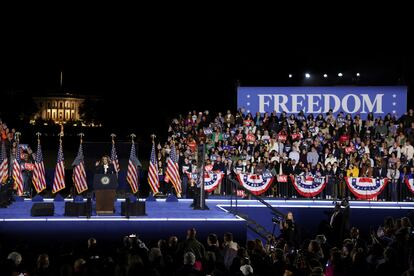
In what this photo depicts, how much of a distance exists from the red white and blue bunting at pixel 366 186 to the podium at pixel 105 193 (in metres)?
10.9

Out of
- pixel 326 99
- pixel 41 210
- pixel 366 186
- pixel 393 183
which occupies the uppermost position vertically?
pixel 326 99

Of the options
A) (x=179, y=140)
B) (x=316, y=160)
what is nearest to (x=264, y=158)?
(x=316, y=160)

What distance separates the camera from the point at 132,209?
848 inches

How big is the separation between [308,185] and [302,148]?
199cm

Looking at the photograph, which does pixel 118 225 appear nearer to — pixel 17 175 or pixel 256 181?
pixel 17 175

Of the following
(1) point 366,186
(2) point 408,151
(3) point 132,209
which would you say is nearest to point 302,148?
(1) point 366,186

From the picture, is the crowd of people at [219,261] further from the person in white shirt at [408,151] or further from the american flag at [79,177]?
the person in white shirt at [408,151]

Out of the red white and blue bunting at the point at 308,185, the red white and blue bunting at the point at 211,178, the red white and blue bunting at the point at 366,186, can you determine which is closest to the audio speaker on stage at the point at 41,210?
the red white and blue bunting at the point at 211,178

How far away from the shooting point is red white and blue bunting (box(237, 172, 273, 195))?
95.0ft

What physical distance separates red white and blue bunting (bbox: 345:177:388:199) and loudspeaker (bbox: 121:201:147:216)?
1035 cm

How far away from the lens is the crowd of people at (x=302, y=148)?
2881 centimetres

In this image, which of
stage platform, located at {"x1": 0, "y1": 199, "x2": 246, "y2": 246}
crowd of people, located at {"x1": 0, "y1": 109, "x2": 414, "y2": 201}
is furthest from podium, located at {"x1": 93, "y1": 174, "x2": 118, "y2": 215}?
crowd of people, located at {"x1": 0, "y1": 109, "x2": 414, "y2": 201}

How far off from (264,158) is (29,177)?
9.86m

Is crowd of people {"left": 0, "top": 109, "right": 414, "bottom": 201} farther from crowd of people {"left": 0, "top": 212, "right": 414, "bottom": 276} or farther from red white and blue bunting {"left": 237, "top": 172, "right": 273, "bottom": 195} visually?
crowd of people {"left": 0, "top": 212, "right": 414, "bottom": 276}
